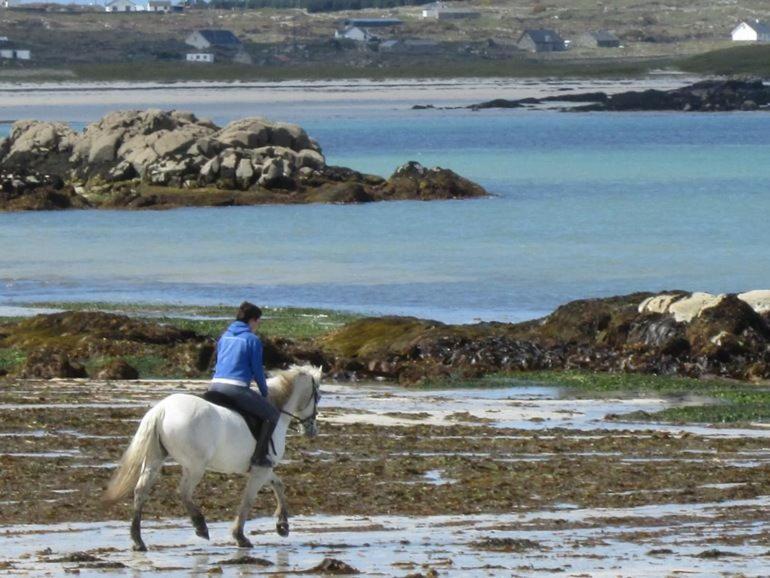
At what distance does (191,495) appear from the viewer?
13195 mm

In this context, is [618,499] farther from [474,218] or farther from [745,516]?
[474,218]

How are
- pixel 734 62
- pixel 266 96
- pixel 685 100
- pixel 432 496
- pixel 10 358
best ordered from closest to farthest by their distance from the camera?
1. pixel 432 496
2. pixel 10 358
3. pixel 685 100
4. pixel 266 96
5. pixel 734 62

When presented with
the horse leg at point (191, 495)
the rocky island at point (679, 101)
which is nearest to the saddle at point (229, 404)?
the horse leg at point (191, 495)

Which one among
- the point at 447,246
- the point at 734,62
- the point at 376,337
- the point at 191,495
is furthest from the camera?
the point at 734,62

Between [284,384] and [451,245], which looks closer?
[284,384]

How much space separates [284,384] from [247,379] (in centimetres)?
55

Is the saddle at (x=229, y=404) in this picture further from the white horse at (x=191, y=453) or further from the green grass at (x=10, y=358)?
the green grass at (x=10, y=358)

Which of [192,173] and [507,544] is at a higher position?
[507,544]

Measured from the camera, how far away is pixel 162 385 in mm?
23969

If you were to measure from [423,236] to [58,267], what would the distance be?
13.0 m

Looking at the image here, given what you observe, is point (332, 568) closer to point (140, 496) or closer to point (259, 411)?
point (140, 496)

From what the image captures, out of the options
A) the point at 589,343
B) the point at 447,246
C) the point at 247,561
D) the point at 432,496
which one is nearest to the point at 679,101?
the point at 447,246

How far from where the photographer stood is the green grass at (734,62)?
182750 mm

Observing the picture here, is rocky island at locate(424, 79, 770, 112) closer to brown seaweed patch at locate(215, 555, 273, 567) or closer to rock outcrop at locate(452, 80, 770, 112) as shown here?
rock outcrop at locate(452, 80, 770, 112)
